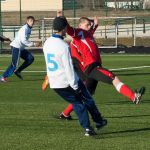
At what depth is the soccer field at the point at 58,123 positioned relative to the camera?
1008 cm

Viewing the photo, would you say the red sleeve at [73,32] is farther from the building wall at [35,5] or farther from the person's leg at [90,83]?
the building wall at [35,5]

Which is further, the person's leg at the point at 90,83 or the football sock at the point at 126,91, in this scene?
the person's leg at the point at 90,83

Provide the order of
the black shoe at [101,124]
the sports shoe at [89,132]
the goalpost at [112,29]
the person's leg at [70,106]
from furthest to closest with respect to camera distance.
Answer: the goalpost at [112,29] < the person's leg at [70,106] < the black shoe at [101,124] < the sports shoe at [89,132]

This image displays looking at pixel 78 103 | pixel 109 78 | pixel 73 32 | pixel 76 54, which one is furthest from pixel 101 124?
pixel 76 54

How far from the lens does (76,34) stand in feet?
40.3

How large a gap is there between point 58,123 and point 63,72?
2034 millimetres

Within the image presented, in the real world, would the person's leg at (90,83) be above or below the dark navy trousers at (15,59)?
above

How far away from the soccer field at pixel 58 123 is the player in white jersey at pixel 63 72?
0.48m

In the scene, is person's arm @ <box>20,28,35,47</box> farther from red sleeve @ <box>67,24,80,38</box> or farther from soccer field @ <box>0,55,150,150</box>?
red sleeve @ <box>67,24,80,38</box>

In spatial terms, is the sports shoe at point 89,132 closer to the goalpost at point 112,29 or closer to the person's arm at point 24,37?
the person's arm at point 24,37

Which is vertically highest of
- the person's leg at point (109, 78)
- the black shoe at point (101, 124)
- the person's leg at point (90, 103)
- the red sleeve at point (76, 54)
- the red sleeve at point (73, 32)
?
the red sleeve at point (73, 32)

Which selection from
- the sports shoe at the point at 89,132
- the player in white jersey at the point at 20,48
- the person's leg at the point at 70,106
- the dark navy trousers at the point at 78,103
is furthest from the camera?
the player in white jersey at the point at 20,48

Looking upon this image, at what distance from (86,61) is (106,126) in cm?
129

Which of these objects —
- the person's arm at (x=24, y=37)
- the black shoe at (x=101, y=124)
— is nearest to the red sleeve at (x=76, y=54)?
the black shoe at (x=101, y=124)
